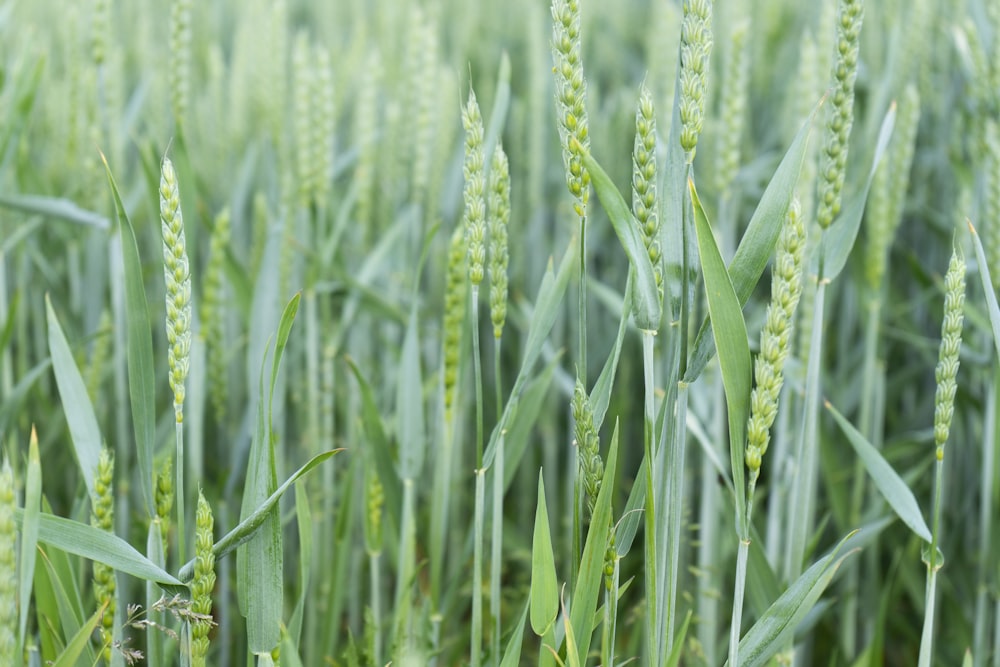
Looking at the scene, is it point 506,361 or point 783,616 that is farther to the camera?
point 506,361

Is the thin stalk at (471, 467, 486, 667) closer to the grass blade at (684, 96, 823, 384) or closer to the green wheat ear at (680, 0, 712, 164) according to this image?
the grass blade at (684, 96, 823, 384)

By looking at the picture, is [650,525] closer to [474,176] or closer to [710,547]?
[474,176]

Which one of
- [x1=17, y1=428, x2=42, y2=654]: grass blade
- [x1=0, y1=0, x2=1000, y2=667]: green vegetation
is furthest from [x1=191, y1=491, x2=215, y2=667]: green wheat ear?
[x1=17, y1=428, x2=42, y2=654]: grass blade

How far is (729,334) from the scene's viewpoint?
68 cm

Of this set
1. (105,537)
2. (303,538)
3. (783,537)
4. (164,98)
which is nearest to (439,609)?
(303,538)

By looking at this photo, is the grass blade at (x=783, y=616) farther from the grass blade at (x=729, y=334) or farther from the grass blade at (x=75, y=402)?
the grass blade at (x=75, y=402)

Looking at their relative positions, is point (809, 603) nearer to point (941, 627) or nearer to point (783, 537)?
point (783, 537)

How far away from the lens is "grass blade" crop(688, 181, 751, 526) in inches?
26.1

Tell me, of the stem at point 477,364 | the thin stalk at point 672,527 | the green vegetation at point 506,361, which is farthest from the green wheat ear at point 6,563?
the thin stalk at point 672,527

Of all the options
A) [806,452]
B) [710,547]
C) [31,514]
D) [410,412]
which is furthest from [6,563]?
[710,547]

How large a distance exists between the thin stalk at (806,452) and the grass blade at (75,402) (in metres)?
0.63

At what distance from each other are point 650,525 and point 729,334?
0.15 metres

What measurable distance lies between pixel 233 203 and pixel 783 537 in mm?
1008

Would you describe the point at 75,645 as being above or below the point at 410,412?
below
